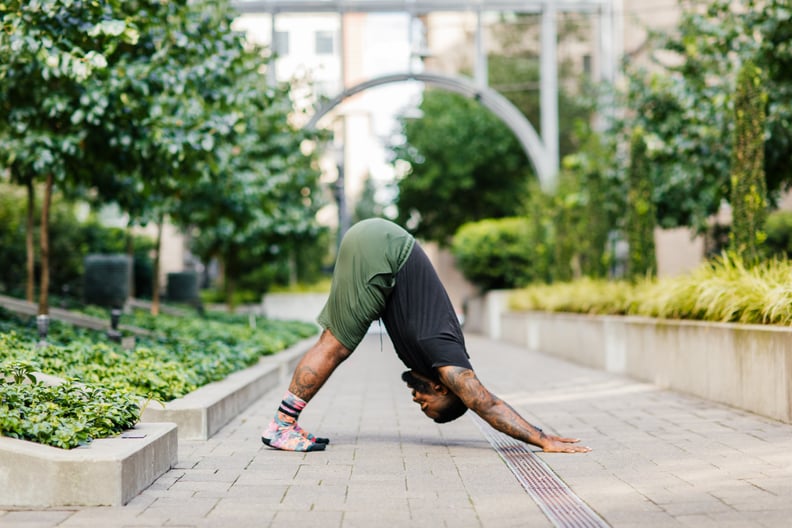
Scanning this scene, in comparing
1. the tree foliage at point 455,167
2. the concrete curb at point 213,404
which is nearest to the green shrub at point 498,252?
the tree foliage at point 455,167

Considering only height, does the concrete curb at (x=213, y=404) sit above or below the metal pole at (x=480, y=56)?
below

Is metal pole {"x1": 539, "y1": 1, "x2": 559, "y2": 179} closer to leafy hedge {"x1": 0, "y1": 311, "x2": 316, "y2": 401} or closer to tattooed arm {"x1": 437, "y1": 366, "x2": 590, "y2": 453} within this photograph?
leafy hedge {"x1": 0, "y1": 311, "x2": 316, "y2": 401}

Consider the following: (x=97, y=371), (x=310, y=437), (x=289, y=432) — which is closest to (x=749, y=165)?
(x=310, y=437)

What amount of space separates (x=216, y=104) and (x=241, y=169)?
249 inches

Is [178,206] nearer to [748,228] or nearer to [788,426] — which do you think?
[748,228]

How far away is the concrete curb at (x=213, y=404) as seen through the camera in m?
6.89

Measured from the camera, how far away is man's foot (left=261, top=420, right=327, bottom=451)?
650 cm

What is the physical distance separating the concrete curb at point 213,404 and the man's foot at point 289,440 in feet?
2.11

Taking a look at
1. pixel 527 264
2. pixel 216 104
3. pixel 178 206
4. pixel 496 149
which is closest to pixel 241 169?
pixel 178 206

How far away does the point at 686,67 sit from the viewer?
1588 centimetres

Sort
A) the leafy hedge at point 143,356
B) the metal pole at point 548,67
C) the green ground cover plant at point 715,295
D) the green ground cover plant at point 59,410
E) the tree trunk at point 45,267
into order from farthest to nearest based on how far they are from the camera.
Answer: the metal pole at point 548,67, the tree trunk at point 45,267, the green ground cover plant at point 715,295, the leafy hedge at point 143,356, the green ground cover plant at point 59,410

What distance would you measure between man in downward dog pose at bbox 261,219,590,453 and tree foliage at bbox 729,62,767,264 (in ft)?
14.5

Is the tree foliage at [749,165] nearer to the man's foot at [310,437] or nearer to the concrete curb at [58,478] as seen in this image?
the man's foot at [310,437]

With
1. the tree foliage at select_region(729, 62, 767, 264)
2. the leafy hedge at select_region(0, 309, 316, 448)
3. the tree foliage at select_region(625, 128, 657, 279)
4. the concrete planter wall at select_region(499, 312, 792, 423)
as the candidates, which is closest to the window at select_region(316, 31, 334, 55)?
the concrete planter wall at select_region(499, 312, 792, 423)
